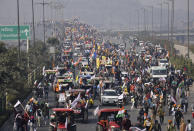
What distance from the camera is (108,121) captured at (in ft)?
77.7

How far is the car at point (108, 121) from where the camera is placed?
22.2m

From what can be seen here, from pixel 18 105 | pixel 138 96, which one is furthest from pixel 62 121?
pixel 138 96

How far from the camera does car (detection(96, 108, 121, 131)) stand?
22.2m

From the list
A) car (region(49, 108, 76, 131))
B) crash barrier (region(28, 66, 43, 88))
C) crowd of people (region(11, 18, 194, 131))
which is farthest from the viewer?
crash barrier (region(28, 66, 43, 88))

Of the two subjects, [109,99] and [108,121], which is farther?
[109,99]

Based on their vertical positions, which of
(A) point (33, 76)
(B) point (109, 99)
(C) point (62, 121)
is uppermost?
(A) point (33, 76)

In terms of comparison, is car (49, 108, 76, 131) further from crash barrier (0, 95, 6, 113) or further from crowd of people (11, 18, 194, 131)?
crash barrier (0, 95, 6, 113)

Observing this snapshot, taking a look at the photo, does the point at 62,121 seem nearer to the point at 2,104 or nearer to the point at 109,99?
the point at 2,104

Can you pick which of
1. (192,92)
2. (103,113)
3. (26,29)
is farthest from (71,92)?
(26,29)

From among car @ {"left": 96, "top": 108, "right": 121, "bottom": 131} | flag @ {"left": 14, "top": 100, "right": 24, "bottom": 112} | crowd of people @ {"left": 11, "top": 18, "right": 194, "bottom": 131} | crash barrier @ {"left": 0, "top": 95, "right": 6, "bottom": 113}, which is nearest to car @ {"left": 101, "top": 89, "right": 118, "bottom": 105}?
crowd of people @ {"left": 11, "top": 18, "right": 194, "bottom": 131}

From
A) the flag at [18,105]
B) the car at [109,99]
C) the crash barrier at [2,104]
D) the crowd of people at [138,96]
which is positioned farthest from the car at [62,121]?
the car at [109,99]

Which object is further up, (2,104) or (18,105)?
(2,104)

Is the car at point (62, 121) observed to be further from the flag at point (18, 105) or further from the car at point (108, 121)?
the flag at point (18, 105)

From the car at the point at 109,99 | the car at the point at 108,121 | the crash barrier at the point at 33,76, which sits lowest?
the car at the point at 109,99
